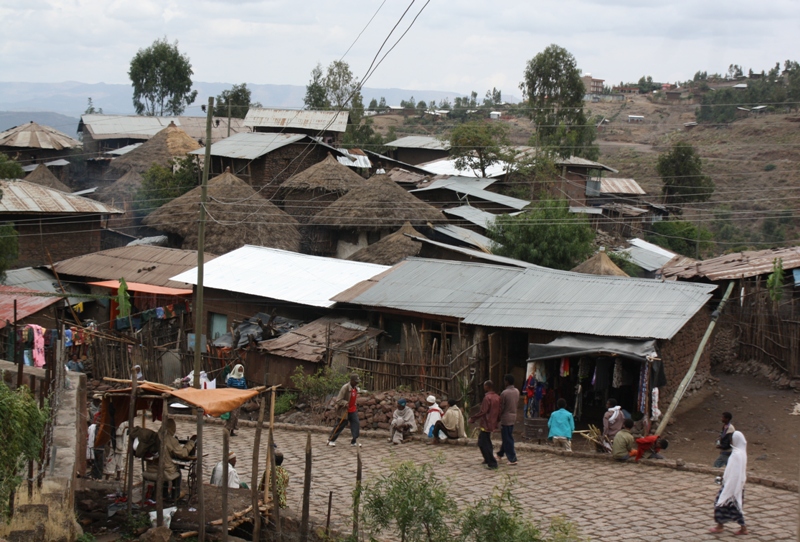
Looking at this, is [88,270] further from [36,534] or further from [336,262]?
[36,534]

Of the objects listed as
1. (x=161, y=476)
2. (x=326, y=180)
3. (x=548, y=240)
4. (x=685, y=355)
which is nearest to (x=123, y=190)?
(x=326, y=180)

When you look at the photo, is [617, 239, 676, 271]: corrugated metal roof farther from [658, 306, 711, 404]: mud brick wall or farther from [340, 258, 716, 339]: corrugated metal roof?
[340, 258, 716, 339]: corrugated metal roof

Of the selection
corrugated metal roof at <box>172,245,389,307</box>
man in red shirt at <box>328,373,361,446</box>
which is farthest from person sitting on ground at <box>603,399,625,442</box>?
corrugated metal roof at <box>172,245,389,307</box>

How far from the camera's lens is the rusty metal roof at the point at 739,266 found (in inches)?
830

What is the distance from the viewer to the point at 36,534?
802 centimetres

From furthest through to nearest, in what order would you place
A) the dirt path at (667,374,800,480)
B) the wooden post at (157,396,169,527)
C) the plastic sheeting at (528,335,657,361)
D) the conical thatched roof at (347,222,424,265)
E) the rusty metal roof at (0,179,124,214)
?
the rusty metal roof at (0,179,124,214) < the conical thatched roof at (347,222,424,265) < the plastic sheeting at (528,335,657,361) < the dirt path at (667,374,800,480) < the wooden post at (157,396,169,527)

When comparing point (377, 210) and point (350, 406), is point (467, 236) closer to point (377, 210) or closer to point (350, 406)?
point (377, 210)

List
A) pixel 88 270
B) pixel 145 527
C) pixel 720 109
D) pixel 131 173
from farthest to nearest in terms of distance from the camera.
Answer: pixel 720 109, pixel 131 173, pixel 88 270, pixel 145 527

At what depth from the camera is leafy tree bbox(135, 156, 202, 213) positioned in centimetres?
4012

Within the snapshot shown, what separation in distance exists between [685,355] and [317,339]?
27.1 ft

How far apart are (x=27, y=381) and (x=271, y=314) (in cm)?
1063

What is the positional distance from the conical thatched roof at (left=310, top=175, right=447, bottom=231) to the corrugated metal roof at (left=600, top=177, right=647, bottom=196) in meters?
18.7

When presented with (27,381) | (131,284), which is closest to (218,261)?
A: (131,284)

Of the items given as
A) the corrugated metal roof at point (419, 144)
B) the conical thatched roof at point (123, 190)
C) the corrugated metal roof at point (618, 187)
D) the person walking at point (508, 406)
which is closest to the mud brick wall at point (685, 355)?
the person walking at point (508, 406)
